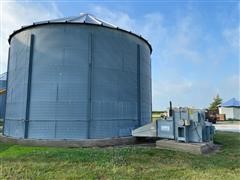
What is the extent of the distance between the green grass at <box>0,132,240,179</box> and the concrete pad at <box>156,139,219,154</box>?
0.47m

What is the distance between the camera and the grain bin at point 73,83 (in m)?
10.6

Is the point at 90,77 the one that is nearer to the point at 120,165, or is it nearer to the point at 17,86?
the point at 17,86

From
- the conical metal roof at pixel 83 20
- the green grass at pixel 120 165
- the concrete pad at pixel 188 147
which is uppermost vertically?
the conical metal roof at pixel 83 20

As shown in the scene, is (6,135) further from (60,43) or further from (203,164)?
(203,164)

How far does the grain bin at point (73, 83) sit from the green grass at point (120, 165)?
2.81 meters

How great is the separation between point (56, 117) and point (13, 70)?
444 cm

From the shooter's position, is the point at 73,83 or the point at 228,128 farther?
the point at 228,128

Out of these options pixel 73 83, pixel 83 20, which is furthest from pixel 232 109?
pixel 73 83

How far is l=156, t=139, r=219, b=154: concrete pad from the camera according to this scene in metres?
8.77

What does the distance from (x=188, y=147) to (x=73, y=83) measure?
5904mm

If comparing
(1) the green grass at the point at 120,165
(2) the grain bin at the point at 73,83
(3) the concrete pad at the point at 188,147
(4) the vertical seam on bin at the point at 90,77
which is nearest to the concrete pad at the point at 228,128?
(3) the concrete pad at the point at 188,147

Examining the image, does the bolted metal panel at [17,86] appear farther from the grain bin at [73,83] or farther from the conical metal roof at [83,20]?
the conical metal roof at [83,20]

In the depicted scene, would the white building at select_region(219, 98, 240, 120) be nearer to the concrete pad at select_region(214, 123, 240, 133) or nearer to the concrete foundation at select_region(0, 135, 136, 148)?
the concrete pad at select_region(214, 123, 240, 133)

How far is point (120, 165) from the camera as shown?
22.0ft
